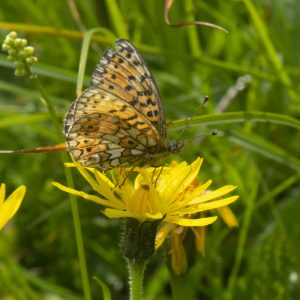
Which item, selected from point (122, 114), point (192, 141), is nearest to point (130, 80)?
point (122, 114)

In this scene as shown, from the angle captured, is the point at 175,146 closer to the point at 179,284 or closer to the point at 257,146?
the point at 179,284

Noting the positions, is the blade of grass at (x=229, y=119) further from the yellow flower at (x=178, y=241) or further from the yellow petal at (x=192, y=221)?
the yellow petal at (x=192, y=221)

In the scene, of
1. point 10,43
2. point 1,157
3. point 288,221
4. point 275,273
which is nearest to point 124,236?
point 10,43

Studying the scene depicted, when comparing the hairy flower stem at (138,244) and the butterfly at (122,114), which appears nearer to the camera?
the hairy flower stem at (138,244)

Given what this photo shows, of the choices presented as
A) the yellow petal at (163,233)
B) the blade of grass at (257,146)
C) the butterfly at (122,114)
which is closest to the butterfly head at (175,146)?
the butterfly at (122,114)

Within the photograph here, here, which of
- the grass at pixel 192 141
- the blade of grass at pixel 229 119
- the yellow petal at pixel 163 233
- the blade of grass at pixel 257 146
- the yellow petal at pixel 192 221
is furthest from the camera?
the grass at pixel 192 141

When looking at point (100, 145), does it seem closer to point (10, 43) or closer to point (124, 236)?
point (124, 236)
